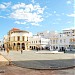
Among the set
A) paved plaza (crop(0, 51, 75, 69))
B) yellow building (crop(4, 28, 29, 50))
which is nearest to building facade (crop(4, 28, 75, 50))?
yellow building (crop(4, 28, 29, 50))

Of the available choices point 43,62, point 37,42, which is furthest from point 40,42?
point 43,62

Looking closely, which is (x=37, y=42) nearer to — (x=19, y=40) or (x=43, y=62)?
(x=19, y=40)

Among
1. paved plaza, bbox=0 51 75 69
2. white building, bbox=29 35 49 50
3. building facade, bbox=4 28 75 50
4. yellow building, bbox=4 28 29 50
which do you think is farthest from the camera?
white building, bbox=29 35 49 50

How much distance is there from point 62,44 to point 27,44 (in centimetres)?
1561

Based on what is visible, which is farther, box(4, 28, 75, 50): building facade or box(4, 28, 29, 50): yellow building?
box(4, 28, 29, 50): yellow building

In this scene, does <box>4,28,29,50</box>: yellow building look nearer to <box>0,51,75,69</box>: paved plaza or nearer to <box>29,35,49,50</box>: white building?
<box>29,35,49,50</box>: white building

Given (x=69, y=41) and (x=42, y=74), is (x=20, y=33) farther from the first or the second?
(x=42, y=74)

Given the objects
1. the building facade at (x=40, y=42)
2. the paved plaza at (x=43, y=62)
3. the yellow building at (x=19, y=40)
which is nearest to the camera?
the paved plaza at (x=43, y=62)

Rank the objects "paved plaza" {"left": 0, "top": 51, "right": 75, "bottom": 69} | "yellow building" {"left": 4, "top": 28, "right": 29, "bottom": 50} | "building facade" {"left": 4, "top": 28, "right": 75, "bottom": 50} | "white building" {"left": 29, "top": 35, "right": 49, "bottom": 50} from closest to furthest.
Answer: "paved plaza" {"left": 0, "top": 51, "right": 75, "bottom": 69}
"building facade" {"left": 4, "top": 28, "right": 75, "bottom": 50}
"yellow building" {"left": 4, "top": 28, "right": 29, "bottom": 50}
"white building" {"left": 29, "top": 35, "right": 49, "bottom": 50}

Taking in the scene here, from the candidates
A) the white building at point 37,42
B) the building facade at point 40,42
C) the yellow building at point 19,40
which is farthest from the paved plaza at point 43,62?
the white building at point 37,42

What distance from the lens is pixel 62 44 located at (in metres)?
86.1

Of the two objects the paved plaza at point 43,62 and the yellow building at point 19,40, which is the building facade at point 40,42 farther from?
the paved plaza at point 43,62

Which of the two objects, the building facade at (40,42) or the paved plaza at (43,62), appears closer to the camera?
the paved plaza at (43,62)

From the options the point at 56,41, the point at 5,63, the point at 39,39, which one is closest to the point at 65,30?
the point at 39,39
